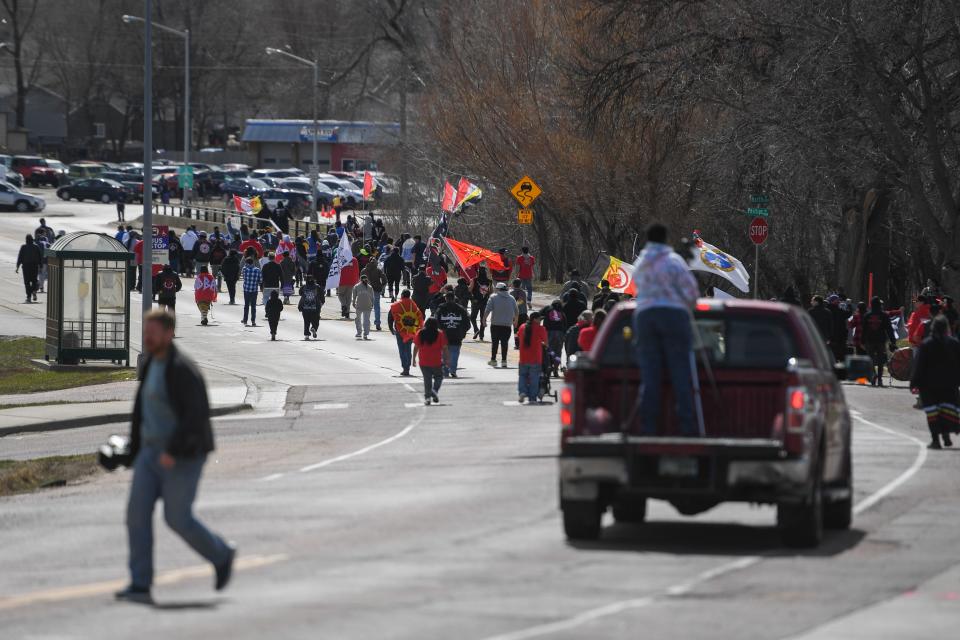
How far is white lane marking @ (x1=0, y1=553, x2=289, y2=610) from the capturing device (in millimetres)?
9945

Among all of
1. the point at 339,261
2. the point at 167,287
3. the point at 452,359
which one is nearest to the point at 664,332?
the point at 452,359

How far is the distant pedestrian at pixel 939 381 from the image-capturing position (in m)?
20.5

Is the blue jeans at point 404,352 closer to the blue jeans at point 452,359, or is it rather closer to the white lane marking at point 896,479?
the blue jeans at point 452,359

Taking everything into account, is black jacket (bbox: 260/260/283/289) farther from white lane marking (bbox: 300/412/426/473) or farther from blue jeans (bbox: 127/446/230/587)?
blue jeans (bbox: 127/446/230/587)

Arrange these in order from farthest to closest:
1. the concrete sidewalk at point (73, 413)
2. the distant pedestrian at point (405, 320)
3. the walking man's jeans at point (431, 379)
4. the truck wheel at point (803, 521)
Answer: the distant pedestrian at point (405, 320) → the walking man's jeans at point (431, 379) → the concrete sidewalk at point (73, 413) → the truck wheel at point (803, 521)

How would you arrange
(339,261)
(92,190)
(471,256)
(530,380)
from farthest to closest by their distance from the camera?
(92,190) → (339,261) → (471,256) → (530,380)

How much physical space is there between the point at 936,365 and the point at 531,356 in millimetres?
7072

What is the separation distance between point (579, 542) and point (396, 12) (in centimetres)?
6565

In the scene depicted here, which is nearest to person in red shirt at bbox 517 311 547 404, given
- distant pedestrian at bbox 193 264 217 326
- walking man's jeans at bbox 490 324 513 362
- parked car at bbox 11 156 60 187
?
walking man's jeans at bbox 490 324 513 362

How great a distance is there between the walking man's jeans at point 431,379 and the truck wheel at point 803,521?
14.8 meters

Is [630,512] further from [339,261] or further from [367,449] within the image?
[339,261]

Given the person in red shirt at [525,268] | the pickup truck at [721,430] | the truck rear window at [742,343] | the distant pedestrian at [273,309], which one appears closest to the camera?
the pickup truck at [721,430]

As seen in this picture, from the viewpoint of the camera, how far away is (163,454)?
9516 mm

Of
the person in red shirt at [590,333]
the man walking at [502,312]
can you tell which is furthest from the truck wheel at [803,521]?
the man walking at [502,312]
